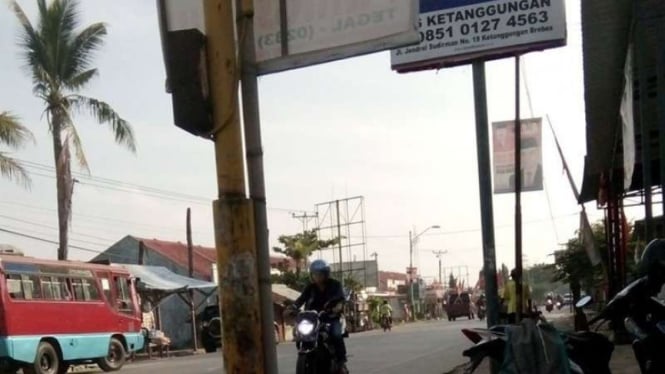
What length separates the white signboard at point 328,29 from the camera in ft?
14.3

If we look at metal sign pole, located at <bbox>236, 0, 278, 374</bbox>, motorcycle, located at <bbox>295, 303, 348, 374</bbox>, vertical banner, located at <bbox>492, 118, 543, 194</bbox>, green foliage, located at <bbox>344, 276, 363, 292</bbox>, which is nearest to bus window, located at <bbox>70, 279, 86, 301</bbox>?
motorcycle, located at <bbox>295, 303, 348, 374</bbox>

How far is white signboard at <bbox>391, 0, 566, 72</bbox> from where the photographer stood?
266 inches

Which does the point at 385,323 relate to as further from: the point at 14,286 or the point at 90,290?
the point at 14,286

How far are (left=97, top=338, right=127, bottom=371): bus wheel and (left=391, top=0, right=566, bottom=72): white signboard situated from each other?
15.7 m

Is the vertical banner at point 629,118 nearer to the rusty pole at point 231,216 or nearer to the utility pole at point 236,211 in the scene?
the utility pole at point 236,211

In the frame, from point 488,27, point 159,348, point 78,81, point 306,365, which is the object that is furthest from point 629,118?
point 159,348

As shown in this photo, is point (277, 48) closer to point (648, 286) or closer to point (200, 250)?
point (648, 286)

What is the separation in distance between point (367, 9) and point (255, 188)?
1.14 m

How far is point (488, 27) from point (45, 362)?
14317 mm

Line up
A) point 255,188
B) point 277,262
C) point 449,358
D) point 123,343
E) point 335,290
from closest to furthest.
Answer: point 255,188 < point 335,290 < point 449,358 < point 123,343 < point 277,262

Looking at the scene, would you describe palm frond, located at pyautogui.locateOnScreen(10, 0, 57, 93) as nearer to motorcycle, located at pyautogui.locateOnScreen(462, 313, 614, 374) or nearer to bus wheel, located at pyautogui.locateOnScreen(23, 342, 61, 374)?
bus wheel, located at pyautogui.locateOnScreen(23, 342, 61, 374)

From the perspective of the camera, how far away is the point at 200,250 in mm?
53219

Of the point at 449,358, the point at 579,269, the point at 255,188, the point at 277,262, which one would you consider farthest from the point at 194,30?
the point at 277,262

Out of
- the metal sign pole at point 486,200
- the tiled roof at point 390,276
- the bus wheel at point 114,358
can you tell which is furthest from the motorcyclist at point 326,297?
the tiled roof at point 390,276
